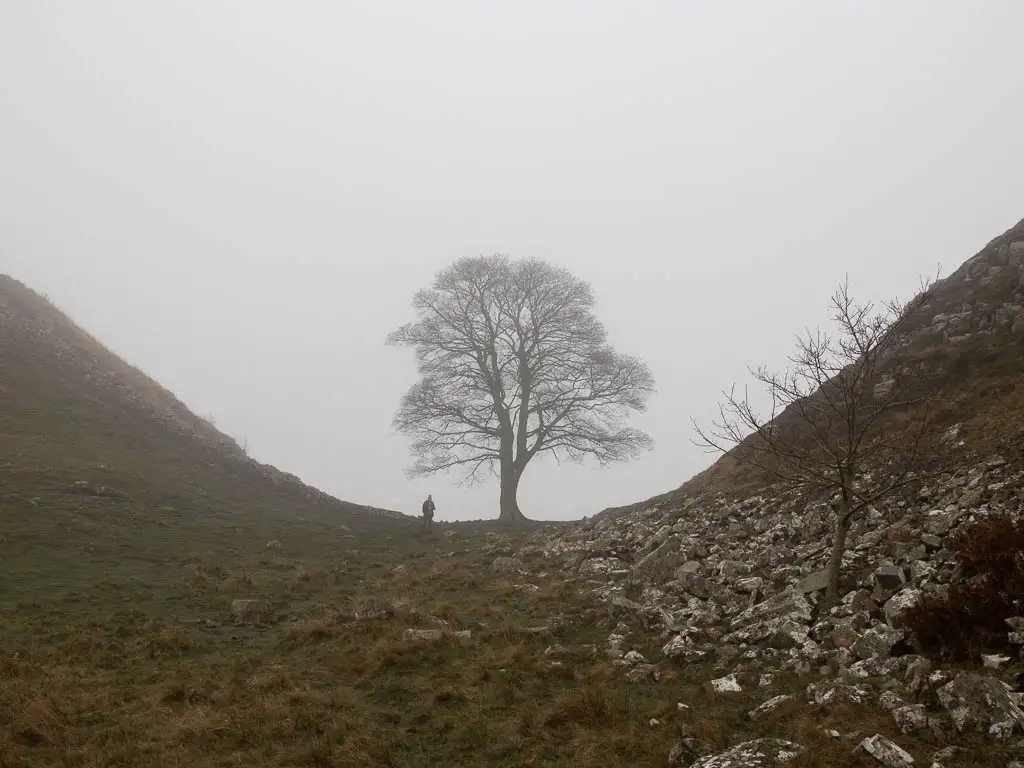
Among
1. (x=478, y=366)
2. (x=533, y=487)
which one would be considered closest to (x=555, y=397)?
(x=478, y=366)

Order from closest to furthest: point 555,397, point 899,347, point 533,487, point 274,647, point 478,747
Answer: point 478,747, point 274,647, point 899,347, point 555,397, point 533,487

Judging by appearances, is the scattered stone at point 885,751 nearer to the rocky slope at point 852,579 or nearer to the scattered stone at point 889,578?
the rocky slope at point 852,579

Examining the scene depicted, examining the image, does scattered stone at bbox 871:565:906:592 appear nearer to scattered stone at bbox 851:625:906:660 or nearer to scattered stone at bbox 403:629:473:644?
scattered stone at bbox 851:625:906:660

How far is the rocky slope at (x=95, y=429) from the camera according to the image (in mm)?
21688

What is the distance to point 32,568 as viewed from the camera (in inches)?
542

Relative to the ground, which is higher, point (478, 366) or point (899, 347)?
point (478, 366)

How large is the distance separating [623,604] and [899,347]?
12590 mm

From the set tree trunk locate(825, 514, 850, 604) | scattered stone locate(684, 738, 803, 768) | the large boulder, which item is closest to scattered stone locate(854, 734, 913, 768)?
scattered stone locate(684, 738, 803, 768)

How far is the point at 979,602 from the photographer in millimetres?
7273

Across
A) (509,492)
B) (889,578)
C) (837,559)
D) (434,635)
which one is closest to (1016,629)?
(889,578)

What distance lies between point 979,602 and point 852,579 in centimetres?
255

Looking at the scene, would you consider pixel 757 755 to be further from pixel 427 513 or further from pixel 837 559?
pixel 427 513

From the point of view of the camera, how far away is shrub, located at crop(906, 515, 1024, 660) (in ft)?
23.0

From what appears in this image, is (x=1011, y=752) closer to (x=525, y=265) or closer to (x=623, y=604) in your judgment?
(x=623, y=604)
